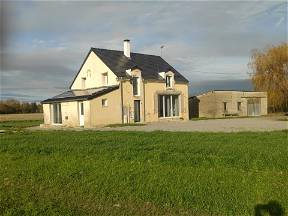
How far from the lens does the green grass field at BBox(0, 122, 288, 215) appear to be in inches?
265

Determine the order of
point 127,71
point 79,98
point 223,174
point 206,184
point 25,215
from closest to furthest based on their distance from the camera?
point 25,215 → point 206,184 → point 223,174 → point 79,98 → point 127,71

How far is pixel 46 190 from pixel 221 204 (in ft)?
10.8

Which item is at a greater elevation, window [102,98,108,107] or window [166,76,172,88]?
window [166,76,172,88]

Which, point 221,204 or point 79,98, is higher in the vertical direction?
point 79,98

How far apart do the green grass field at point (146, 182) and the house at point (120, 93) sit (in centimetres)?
2515

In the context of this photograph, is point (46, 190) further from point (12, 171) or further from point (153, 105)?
point (153, 105)

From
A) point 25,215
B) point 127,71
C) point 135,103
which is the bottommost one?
point 25,215

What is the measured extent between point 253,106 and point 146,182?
173 ft

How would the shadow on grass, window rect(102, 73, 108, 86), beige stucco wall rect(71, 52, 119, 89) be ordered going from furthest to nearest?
window rect(102, 73, 108, 86) < beige stucco wall rect(71, 52, 119, 89) < the shadow on grass

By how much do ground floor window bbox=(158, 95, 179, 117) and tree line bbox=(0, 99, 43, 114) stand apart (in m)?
51.4

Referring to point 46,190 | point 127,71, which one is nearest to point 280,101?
point 127,71

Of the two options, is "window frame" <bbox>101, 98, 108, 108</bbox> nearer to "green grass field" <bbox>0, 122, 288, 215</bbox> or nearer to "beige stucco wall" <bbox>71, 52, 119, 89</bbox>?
"beige stucco wall" <bbox>71, 52, 119, 89</bbox>

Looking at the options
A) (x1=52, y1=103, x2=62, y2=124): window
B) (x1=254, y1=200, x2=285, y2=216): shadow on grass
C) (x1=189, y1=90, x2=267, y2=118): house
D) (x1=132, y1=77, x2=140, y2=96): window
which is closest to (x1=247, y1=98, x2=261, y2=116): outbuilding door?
(x1=189, y1=90, x2=267, y2=118): house

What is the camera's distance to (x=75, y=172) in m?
9.67
